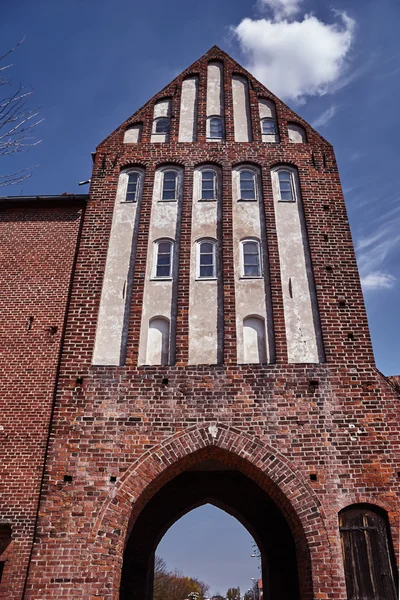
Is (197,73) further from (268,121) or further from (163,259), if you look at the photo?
(163,259)

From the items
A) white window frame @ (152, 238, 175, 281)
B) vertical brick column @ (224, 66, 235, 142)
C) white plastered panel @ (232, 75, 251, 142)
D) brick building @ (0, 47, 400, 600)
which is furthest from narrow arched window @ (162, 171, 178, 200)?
white plastered panel @ (232, 75, 251, 142)

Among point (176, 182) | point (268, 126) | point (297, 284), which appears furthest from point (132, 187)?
point (297, 284)

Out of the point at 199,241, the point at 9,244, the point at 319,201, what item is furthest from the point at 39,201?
the point at 319,201

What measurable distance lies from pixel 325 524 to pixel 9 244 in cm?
929

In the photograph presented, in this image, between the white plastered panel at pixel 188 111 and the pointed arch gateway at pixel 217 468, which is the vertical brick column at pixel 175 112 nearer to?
the white plastered panel at pixel 188 111

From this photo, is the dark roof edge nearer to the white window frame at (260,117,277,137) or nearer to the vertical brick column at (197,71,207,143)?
the vertical brick column at (197,71,207,143)

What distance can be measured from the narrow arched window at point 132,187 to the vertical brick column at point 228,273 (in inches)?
85.8

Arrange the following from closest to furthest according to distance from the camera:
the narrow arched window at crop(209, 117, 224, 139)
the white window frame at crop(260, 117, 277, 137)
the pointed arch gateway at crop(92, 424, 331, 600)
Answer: the pointed arch gateway at crop(92, 424, 331, 600) → the narrow arched window at crop(209, 117, 224, 139) → the white window frame at crop(260, 117, 277, 137)

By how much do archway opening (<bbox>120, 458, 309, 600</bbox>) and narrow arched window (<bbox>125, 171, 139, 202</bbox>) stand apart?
653 cm

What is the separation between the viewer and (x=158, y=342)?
979cm

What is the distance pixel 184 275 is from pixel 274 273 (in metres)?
1.94

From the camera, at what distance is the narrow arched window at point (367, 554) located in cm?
762

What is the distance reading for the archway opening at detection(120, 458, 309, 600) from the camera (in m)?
11.1

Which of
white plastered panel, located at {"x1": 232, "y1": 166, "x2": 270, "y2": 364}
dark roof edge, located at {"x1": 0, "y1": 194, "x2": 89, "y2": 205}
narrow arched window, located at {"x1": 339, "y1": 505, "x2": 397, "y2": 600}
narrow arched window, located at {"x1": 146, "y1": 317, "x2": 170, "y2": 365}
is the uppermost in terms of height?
dark roof edge, located at {"x1": 0, "y1": 194, "x2": 89, "y2": 205}
